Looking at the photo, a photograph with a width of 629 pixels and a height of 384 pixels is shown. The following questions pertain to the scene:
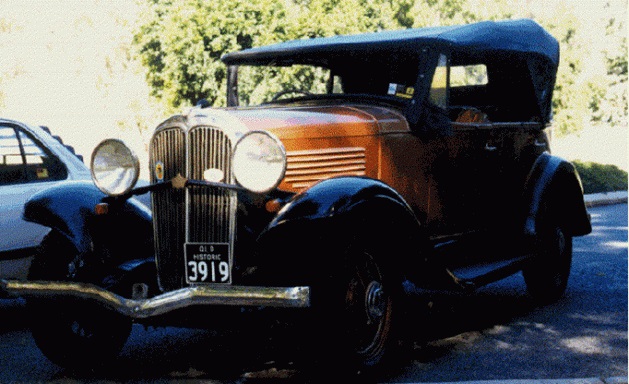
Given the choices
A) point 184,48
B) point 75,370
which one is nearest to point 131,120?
point 184,48

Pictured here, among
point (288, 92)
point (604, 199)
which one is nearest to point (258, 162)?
point (288, 92)

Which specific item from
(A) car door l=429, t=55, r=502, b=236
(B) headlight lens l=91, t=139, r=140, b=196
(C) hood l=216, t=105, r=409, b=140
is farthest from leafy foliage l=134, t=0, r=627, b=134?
(B) headlight lens l=91, t=139, r=140, b=196

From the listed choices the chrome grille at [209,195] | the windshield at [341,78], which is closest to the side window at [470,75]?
the windshield at [341,78]

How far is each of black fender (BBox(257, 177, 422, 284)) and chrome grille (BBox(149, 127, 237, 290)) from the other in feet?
1.17

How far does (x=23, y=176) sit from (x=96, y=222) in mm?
1826

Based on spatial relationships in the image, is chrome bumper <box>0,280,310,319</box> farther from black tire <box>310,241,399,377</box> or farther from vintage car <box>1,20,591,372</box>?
black tire <box>310,241,399,377</box>

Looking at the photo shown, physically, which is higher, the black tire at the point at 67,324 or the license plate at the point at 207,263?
the license plate at the point at 207,263

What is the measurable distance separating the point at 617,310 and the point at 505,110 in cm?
181

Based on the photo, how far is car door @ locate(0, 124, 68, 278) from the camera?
691cm

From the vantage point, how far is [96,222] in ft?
18.6

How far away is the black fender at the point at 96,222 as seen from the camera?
18.3ft

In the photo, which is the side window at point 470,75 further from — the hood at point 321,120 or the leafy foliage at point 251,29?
the leafy foliage at point 251,29

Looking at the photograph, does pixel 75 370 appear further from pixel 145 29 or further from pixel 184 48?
pixel 145 29

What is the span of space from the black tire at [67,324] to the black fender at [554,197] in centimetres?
322
